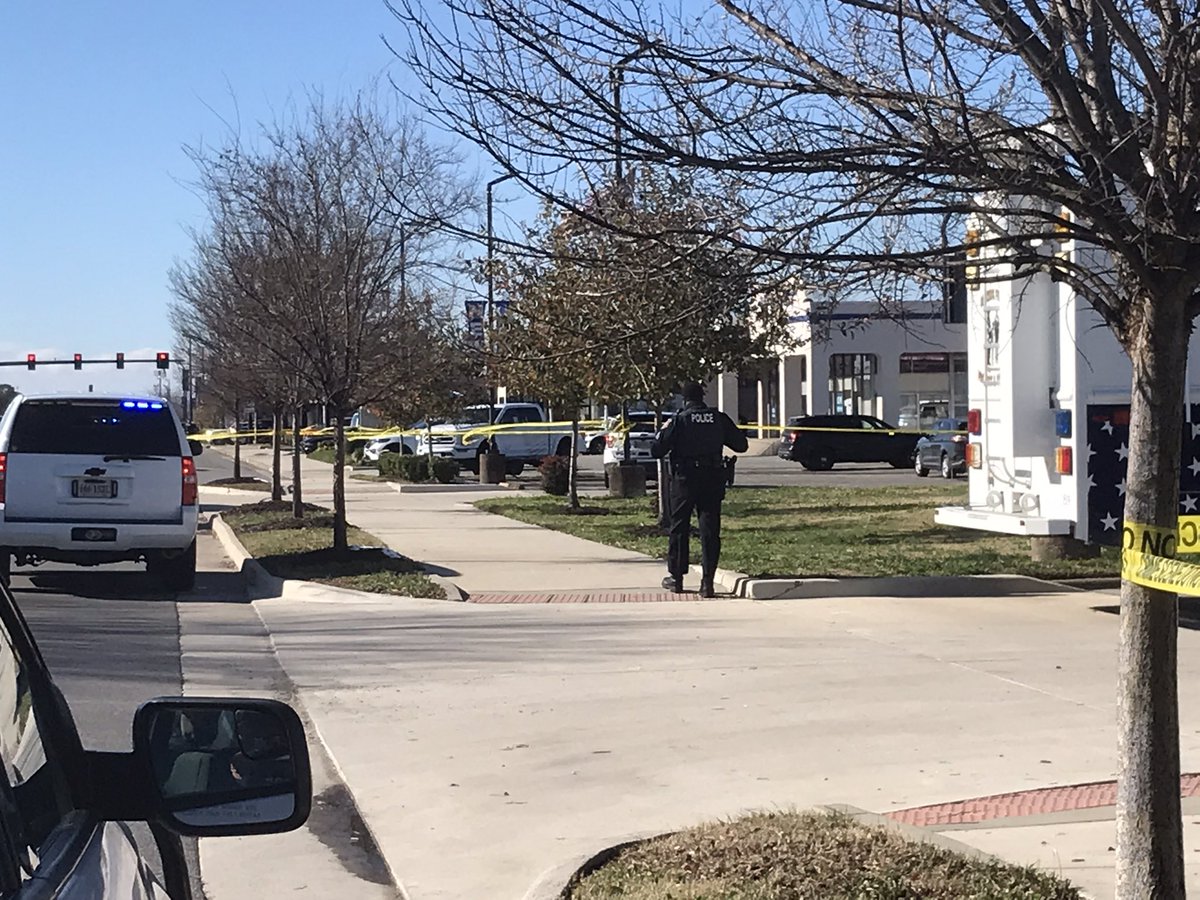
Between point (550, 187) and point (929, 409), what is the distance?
3974cm

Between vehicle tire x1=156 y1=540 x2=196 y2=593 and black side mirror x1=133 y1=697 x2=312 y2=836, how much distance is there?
1322 centimetres

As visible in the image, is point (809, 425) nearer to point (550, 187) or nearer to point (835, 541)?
point (835, 541)

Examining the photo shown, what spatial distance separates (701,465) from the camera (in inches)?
542

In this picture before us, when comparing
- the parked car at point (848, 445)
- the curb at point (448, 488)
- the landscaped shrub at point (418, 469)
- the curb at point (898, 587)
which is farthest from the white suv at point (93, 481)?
the parked car at point (848, 445)

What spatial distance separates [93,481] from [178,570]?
4.18 feet

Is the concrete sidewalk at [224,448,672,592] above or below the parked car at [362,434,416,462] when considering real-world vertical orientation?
below

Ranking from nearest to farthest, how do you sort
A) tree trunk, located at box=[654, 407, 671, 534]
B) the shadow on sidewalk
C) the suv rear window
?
the shadow on sidewalk < the suv rear window < tree trunk, located at box=[654, 407, 671, 534]

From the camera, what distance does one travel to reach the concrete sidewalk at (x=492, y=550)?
15672 millimetres

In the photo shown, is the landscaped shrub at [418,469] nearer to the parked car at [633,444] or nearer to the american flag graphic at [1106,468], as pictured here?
the parked car at [633,444]

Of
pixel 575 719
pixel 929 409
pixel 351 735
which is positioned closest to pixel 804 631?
pixel 575 719

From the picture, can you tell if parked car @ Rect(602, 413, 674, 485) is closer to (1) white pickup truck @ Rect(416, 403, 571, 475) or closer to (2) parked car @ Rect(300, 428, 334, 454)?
(1) white pickup truck @ Rect(416, 403, 571, 475)

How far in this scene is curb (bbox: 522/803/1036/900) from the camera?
18.8 ft

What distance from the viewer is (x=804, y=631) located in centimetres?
1205

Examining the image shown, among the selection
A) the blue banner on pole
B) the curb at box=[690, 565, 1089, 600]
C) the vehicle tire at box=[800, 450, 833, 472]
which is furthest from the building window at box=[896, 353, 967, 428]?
the curb at box=[690, 565, 1089, 600]
